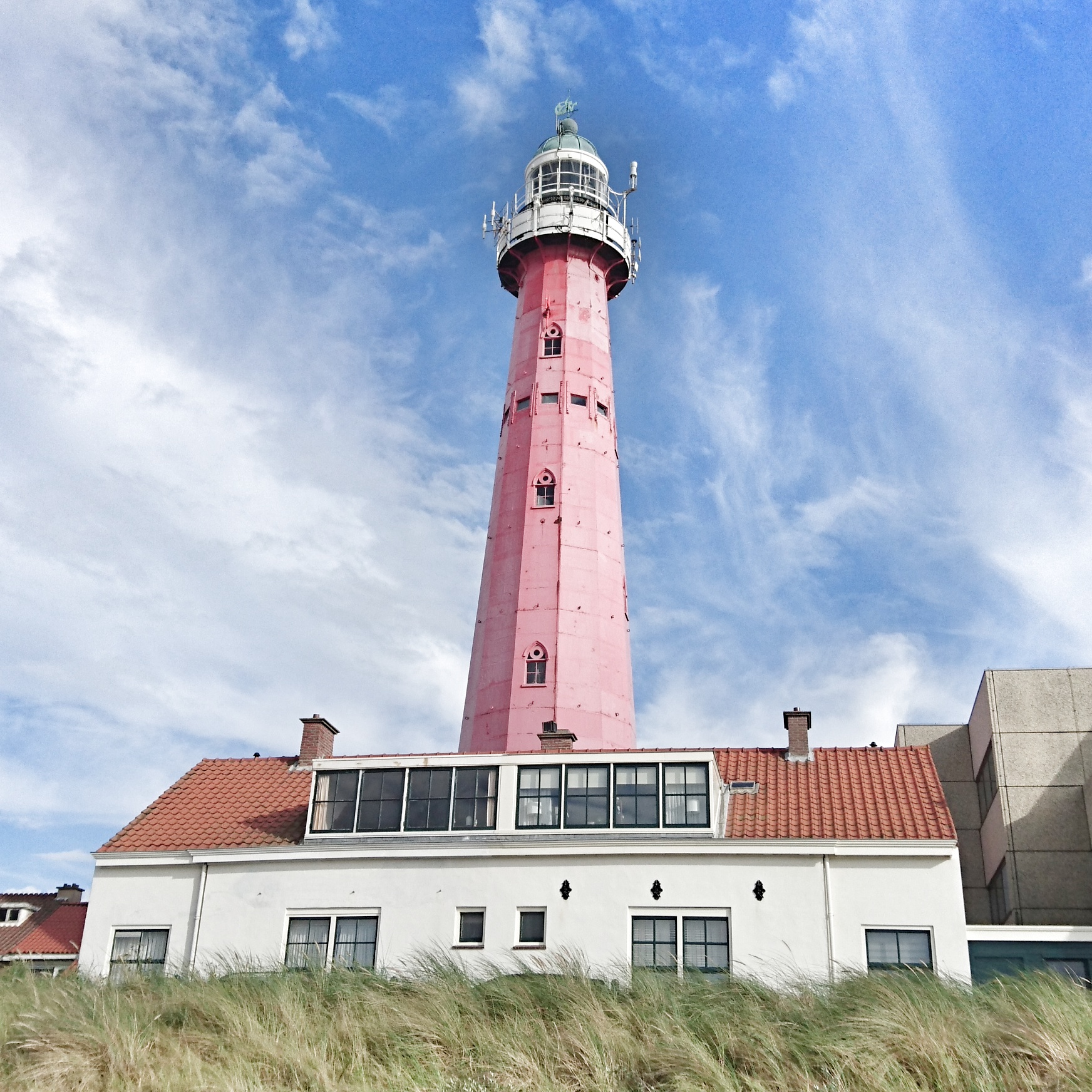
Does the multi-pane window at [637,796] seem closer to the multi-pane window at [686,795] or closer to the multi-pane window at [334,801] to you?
the multi-pane window at [686,795]

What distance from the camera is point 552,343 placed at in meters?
37.9

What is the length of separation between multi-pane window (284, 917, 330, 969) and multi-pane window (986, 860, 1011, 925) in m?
15.8

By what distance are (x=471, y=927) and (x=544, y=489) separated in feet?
45.4

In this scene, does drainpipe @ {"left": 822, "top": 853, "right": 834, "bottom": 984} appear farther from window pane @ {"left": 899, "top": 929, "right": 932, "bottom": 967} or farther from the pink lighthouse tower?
the pink lighthouse tower

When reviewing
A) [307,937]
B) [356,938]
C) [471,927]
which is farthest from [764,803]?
[307,937]

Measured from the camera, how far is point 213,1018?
15781mm

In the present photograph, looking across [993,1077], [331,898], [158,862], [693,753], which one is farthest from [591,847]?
[993,1077]

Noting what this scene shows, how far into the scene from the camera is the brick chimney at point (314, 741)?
29484 millimetres

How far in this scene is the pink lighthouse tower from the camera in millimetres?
32781

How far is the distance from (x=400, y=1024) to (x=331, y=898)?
10784mm

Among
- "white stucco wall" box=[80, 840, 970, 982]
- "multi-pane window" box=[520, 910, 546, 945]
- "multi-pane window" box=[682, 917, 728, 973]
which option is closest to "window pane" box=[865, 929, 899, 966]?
"white stucco wall" box=[80, 840, 970, 982]

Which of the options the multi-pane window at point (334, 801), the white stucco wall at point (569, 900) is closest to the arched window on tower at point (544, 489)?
the multi-pane window at point (334, 801)

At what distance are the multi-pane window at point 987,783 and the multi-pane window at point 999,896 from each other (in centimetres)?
177

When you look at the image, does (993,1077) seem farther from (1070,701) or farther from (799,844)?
(1070,701)
